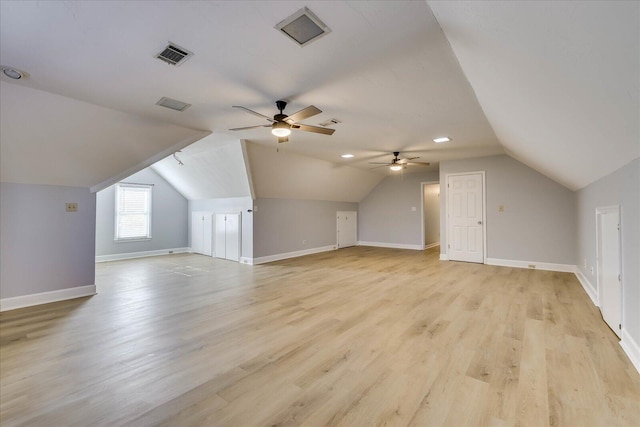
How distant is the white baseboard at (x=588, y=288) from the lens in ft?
12.3

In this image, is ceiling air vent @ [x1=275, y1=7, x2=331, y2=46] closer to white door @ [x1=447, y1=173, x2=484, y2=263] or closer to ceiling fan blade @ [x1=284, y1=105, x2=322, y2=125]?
ceiling fan blade @ [x1=284, y1=105, x2=322, y2=125]

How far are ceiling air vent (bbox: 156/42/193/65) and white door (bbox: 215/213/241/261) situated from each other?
4.92 metres

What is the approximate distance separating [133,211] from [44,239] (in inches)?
159

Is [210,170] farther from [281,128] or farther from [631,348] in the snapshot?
[631,348]

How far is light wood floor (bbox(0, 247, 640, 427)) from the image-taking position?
1.75 meters

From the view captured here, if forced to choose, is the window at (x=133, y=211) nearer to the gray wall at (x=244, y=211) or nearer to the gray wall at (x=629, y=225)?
the gray wall at (x=244, y=211)

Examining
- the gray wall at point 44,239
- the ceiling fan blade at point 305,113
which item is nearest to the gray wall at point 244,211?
the gray wall at point 44,239

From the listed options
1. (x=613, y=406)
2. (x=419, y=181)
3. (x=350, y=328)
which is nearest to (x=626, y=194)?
(x=613, y=406)

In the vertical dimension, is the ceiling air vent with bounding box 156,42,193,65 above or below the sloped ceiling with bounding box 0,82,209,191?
above

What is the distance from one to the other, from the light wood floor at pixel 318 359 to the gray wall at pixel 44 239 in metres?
0.48

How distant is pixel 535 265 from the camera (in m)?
5.97

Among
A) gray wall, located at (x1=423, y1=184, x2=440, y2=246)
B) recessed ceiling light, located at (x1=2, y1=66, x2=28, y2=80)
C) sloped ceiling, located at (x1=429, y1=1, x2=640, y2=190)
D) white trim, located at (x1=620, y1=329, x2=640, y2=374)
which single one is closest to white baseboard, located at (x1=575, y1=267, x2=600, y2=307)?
white trim, located at (x1=620, y1=329, x2=640, y2=374)

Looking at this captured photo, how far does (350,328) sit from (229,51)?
2.95 m

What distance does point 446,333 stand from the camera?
2.88 m
